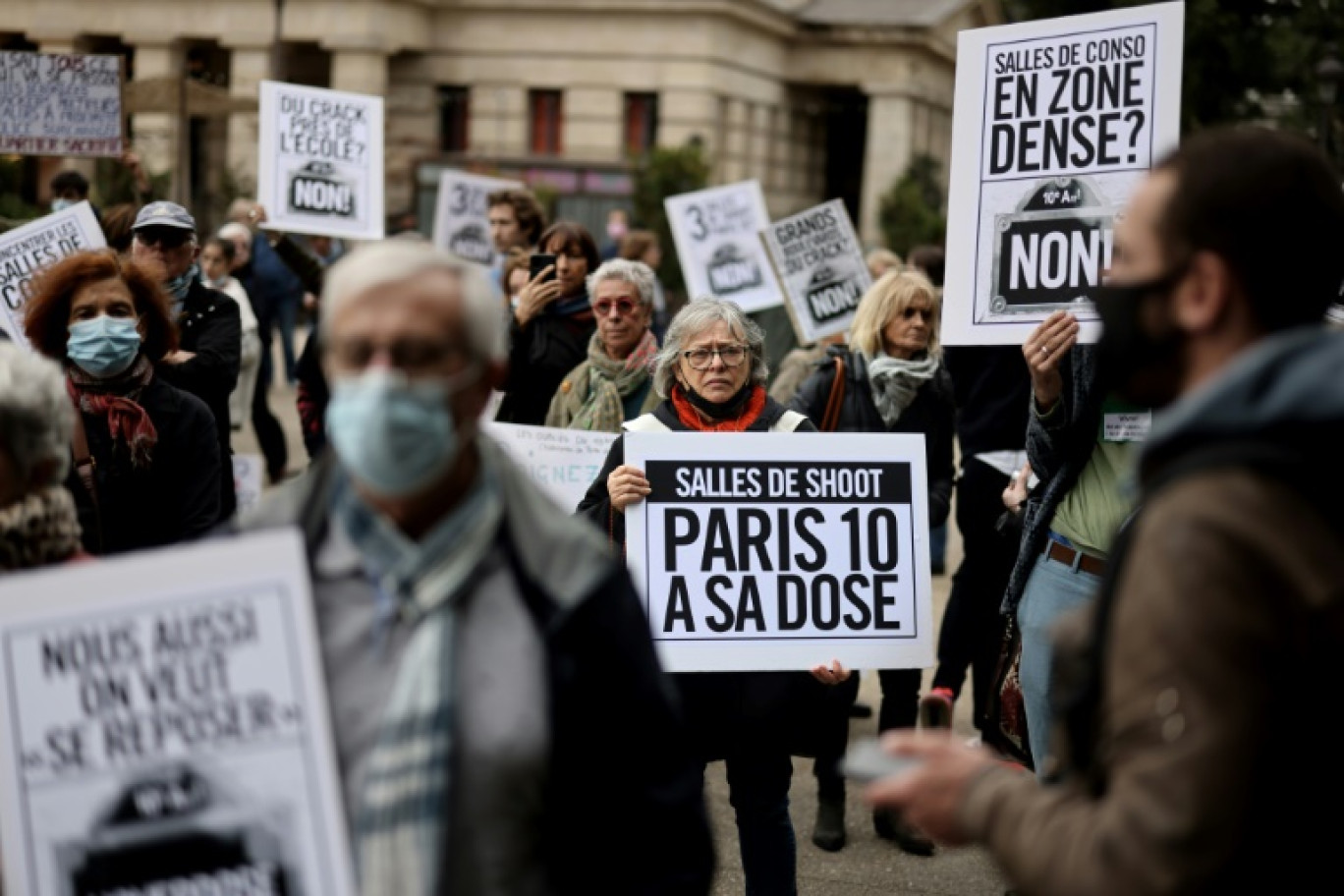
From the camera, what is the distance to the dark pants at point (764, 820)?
16.1 feet

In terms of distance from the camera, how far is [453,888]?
233cm

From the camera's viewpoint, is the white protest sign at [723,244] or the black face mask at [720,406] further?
the white protest sign at [723,244]

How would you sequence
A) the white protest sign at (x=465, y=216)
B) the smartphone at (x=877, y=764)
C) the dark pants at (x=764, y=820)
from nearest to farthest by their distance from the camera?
the smartphone at (x=877, y=764) < the dark pants at (x=764, y=820) < the white protest sign at (x=465, y=216)

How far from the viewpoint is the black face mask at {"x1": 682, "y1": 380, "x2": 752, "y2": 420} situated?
527cm

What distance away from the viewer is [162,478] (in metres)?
4.92

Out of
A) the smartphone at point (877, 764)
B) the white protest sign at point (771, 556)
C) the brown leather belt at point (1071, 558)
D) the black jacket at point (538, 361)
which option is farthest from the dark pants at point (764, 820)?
the black jacket at point (538, 361)

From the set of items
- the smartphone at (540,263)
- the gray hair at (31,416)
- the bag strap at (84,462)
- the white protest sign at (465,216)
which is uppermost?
the white protest sign at (465,216)

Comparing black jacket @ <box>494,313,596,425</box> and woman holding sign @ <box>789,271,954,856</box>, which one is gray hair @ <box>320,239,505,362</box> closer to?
woman holding sign @ <box>789,271,954,856</box>

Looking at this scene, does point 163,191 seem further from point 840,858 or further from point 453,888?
point 453,888

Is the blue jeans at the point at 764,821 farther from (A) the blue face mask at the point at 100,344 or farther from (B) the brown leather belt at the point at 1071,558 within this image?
(A) the blue face mask at the point at 100,344

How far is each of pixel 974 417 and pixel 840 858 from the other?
180 centimetres

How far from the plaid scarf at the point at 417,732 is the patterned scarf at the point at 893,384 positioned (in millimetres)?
4601

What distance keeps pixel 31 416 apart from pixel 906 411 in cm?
448

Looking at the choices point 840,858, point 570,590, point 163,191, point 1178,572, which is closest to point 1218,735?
point 1178,572
